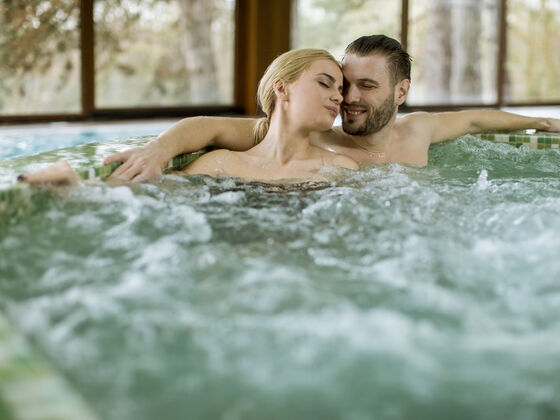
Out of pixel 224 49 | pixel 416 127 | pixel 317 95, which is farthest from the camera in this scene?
pixel 224 49

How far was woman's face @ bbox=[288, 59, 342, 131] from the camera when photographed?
109 inches

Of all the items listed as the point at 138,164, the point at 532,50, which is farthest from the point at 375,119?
the point at 532,50

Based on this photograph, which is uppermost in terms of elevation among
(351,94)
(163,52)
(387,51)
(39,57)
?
(163,52)

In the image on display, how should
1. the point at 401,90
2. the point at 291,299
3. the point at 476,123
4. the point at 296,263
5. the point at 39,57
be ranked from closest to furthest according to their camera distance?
the point at 291,299 < the point at 296,263 < the point at 401,90 < the point at 476,123 < the point at 39,57

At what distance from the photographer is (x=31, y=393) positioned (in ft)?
3.22

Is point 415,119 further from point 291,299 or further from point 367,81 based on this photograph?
point 291,299

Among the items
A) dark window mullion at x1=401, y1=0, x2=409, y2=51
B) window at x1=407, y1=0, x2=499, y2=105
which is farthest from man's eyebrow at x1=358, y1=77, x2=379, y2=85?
window at x1=407, y1=0, x2=499, y2=105

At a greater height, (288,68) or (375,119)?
(288,68)

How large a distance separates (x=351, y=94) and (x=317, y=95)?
0.32m

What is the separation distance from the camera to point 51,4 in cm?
615

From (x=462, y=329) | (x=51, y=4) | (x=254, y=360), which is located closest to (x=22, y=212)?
(x=254, y=360)

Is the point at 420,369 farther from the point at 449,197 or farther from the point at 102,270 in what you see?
the point at 449,197

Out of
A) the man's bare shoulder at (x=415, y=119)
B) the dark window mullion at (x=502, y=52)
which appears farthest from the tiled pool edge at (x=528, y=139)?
the dark window mullion at (x=502, y=52)

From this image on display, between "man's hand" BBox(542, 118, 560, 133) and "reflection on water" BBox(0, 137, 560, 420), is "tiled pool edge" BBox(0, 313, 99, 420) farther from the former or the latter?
"man's hand" BBox(542, 118, 560, 133)
